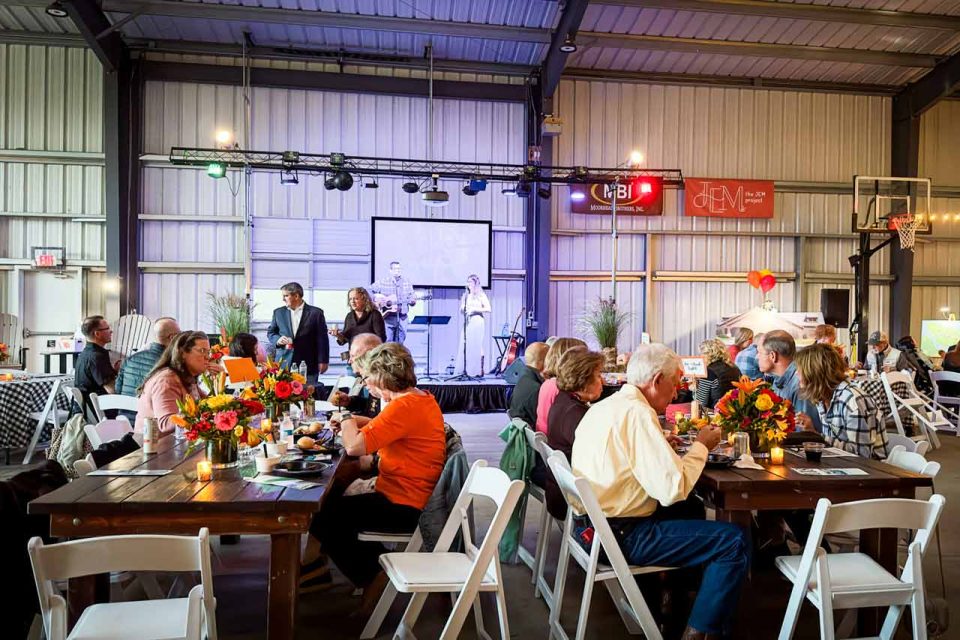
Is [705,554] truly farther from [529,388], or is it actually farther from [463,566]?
[529,388]

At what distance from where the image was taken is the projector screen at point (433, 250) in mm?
10117

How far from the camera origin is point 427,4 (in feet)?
29.0

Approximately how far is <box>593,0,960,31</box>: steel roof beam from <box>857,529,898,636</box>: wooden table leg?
299 inches

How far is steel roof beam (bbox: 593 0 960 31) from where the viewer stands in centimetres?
870

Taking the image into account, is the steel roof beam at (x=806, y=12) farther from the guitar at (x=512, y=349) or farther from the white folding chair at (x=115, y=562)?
the white folding chair at (x=115, y=562)

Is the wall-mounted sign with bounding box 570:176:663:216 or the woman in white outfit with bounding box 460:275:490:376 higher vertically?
the wall-mounted sign with bounding box 570:176:663:216

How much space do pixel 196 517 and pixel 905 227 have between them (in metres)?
11.2

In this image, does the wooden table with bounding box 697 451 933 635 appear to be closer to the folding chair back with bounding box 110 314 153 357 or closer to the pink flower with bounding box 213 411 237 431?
the pink flower with bounding box 213 411 237 431

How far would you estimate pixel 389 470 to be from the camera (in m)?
2.90

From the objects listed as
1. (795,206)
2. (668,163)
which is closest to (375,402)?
(668,163)

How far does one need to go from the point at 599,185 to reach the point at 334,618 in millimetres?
8836

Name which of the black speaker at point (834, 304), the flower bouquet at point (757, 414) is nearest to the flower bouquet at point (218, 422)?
the flower bouquet at point (757, 414)

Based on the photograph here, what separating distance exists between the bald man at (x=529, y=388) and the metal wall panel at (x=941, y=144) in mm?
10829

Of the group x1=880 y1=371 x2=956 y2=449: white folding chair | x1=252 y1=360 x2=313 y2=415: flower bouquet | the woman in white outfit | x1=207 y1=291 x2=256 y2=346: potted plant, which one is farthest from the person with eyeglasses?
the woman in white outfit
